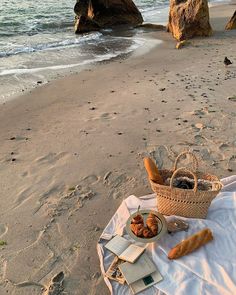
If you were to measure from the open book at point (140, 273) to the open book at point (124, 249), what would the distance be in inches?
1.9

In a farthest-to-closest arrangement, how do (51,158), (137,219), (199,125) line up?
(199,125) < (51,158) < (137,219)

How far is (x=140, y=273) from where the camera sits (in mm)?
3369

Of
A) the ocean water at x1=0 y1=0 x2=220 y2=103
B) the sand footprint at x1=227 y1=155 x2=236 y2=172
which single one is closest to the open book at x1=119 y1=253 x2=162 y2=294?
the sand footprint at x1=227 y1=155 x2=236 y2=172

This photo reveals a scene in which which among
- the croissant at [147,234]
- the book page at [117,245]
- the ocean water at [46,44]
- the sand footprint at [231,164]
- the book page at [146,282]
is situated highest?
the croissant at [147,234]

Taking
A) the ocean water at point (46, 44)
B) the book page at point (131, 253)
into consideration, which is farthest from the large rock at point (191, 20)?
the book page at point (131, 253)

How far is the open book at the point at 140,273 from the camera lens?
3303 millimetres

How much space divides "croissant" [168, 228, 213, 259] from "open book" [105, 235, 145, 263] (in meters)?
0.31

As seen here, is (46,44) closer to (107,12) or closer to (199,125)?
(107,12)

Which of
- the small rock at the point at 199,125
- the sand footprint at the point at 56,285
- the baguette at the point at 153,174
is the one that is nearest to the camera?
the sand footprint at the point at 56,285

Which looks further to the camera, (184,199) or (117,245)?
(184,199)

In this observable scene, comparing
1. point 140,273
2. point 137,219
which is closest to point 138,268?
point 140,273

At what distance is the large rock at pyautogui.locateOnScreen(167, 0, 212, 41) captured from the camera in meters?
12.7

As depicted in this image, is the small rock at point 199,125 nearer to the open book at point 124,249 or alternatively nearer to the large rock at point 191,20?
the open book at point 124,249

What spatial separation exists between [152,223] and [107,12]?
14.5 m
